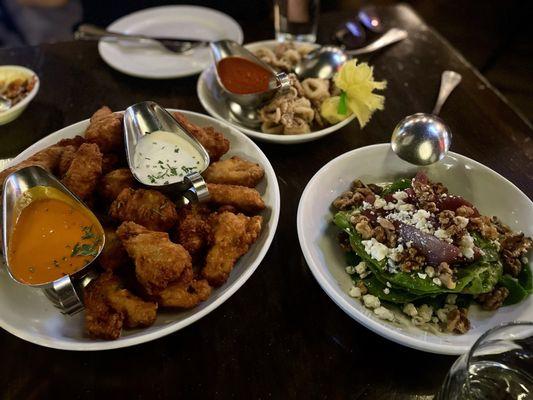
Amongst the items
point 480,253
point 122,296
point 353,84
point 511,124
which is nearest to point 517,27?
point 511,124

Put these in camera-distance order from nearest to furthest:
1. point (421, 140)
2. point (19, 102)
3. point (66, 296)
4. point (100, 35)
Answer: point (66, 296) → point (421, 140) → point (19, 102) → point (100, 35)

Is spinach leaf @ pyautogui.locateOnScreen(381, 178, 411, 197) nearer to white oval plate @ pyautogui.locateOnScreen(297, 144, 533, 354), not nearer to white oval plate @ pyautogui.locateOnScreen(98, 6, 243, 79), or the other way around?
white oval plate @ pyautogui.locateOnScreen(297, 144, 533, 354)

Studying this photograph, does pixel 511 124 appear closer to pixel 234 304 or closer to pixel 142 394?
pixel 234 304

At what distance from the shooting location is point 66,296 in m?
1.25

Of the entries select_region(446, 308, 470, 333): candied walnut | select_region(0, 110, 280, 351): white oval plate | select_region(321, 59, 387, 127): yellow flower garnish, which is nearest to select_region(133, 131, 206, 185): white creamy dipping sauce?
select_region(0, 110, 280, 351): white oval plate

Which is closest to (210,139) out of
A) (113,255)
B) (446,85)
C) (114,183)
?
(114,183)

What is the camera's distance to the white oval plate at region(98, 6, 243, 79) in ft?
8.50

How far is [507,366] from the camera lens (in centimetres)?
113

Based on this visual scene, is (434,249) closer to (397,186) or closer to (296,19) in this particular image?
(397,186)

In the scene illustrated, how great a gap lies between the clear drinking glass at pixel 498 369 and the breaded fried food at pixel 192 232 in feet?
3.00

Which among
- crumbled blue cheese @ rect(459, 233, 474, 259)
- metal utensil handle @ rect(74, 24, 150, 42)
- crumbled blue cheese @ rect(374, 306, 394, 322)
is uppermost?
metal utensil handle @ rect(74, 24, 150, 42)

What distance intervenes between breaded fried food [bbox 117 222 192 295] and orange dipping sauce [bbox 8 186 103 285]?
14 cm

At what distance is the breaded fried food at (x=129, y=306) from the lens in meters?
1.35

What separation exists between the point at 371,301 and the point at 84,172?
1184 millimetres
